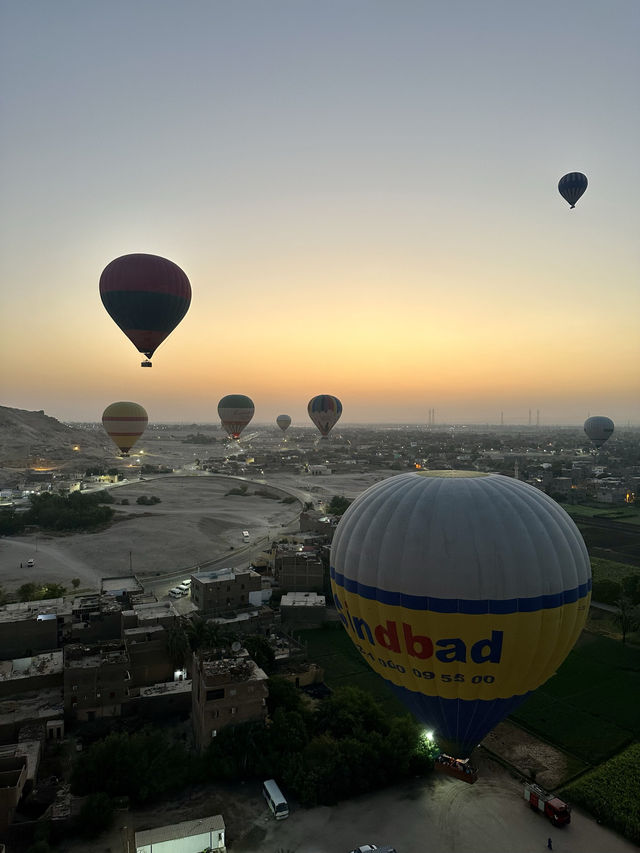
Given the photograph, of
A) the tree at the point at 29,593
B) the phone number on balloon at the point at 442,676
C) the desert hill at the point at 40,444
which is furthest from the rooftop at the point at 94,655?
the desert hill at the point at 40,444

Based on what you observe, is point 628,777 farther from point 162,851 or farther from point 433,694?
point 162,851

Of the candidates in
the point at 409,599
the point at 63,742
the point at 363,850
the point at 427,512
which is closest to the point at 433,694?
the point at 409,599

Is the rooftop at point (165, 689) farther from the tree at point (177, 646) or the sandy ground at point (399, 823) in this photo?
the sandy ground at point (399, 823)

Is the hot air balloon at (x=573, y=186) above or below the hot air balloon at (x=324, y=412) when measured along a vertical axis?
above

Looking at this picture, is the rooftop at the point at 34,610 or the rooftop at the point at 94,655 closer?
the rooftop at the point at 94,655

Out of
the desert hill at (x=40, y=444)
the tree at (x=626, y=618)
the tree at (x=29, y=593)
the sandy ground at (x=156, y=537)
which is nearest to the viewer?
the tree at (x=626, y=618)

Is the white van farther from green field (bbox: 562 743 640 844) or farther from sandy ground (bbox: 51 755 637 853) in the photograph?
green field (bbox: 562 743 640 844)

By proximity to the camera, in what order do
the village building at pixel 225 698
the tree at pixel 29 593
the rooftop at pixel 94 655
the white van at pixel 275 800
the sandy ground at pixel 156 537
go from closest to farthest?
the white van at pixel 275 800 < the village building at pixel 225 698 < the rooftop at pixel 94 655 < the tree at pixel 29 593 < the sandy ground at pixel 156 537

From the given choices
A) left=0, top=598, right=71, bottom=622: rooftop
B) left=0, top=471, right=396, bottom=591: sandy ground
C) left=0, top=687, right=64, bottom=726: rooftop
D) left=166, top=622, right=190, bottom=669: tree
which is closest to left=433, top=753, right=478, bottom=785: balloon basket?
left=166, top=622, right=190, bottom=669: tree
